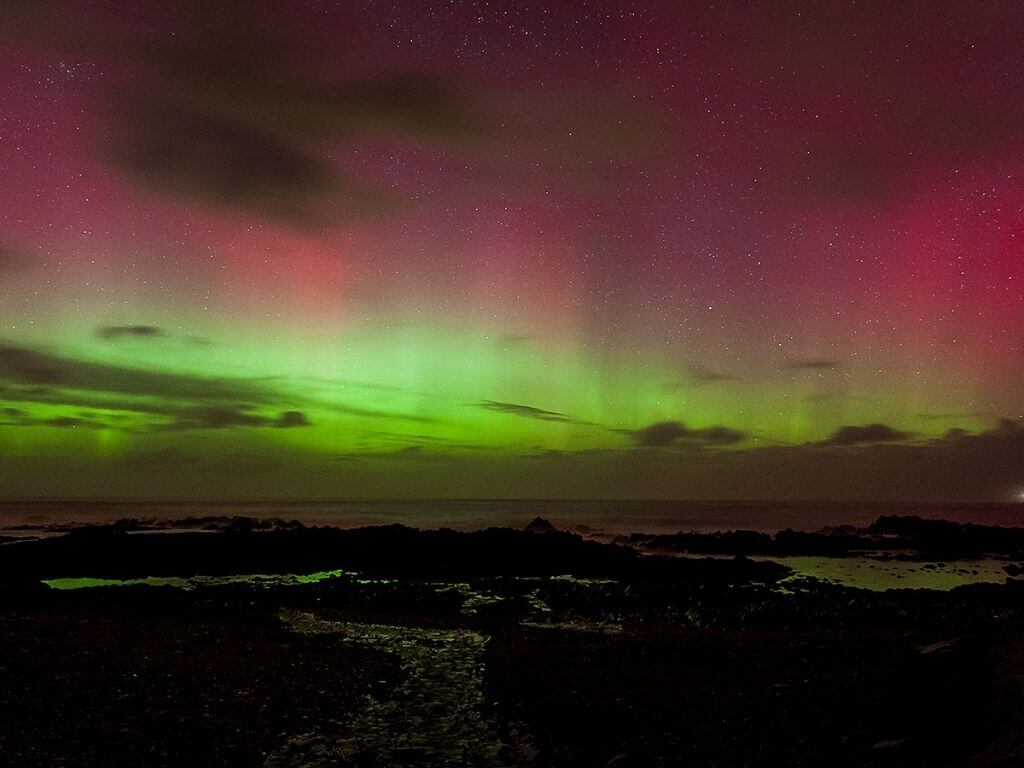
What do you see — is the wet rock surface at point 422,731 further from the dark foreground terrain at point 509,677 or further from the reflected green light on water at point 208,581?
the reflected green light on water at point 208,581

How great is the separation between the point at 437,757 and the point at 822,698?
6.34 meters

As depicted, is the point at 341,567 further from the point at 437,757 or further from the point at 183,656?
the point at 437,757

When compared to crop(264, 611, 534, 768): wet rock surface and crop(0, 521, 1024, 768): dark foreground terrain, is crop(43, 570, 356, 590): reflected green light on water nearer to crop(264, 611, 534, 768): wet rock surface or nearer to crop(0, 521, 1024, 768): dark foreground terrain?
crop(0, 521, 1024, 768): dark foreground terrain

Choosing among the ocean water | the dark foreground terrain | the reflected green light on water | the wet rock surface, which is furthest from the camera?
the ocean water

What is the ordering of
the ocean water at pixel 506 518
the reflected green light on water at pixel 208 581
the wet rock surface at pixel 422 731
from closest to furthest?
1. the wet rock surface at pixel 422 731
2. the reflected green light on water at pixel 208 581
3. the ocean water at pixel 506 518

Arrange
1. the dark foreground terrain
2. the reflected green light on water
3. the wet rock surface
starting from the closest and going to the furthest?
the dark foreground terrain, the wet rock surface, the reflected green light on water

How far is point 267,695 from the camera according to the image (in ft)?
44.4

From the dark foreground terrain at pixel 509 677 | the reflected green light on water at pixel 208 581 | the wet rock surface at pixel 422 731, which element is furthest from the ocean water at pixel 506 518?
the wet rock surface at pixel 422 731

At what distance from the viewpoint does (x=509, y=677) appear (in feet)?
49.2

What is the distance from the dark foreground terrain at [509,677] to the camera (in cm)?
959

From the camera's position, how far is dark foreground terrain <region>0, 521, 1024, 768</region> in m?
9.59

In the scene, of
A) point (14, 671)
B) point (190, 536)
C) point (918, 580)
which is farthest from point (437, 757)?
point (190, 536)

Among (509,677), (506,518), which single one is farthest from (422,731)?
(506,518)

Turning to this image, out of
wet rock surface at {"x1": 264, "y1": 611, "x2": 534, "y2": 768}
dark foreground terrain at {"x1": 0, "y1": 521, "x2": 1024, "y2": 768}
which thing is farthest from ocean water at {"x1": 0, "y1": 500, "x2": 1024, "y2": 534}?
wet rock surface at {"x1": 264, "y1": 611, "x2": 534, "y2": 768}
